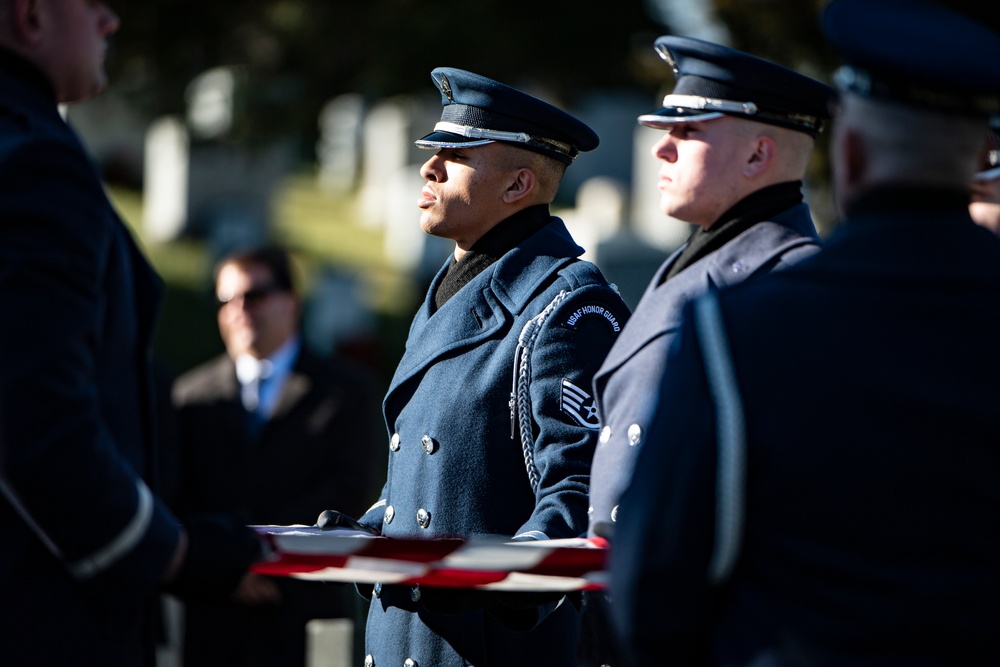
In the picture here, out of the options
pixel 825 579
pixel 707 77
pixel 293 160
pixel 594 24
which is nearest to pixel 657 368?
pixel 707 77

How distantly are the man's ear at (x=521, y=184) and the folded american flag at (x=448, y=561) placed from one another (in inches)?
49.9

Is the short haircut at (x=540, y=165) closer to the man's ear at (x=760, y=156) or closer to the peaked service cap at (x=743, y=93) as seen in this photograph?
the peaked service cap at (x=743, y=93)

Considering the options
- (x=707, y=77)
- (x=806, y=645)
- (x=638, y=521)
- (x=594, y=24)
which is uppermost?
(x=594, y=24)

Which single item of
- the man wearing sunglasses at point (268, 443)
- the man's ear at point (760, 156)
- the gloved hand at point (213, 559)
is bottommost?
the man wearing sunglasses at point (268, 443)

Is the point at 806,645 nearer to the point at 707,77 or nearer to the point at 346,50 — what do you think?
the point at 707,77

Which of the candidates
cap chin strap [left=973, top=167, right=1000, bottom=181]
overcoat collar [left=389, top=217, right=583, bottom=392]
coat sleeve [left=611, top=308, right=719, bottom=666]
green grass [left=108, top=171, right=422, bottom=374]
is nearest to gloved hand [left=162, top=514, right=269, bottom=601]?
coat sleeve [left=611, top=308, right=719, bottom=666]

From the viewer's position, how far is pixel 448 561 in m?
3.20

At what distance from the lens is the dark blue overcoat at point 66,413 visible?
2.45 meters

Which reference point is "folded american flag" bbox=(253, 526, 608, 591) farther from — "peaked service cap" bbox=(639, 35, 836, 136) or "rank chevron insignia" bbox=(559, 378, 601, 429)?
"peaked service cap" bbox=(639, 35, 836, 136)

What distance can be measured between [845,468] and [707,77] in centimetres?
163

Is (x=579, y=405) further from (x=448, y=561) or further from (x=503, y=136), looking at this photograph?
(x=503, y=136)

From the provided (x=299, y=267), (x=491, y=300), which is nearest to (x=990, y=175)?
(x=491, y=300)

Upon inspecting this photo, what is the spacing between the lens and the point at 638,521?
7.79 ft

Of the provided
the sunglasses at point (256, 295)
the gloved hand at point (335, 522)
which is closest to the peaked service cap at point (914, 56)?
the gloved hand at point (335, 522)
